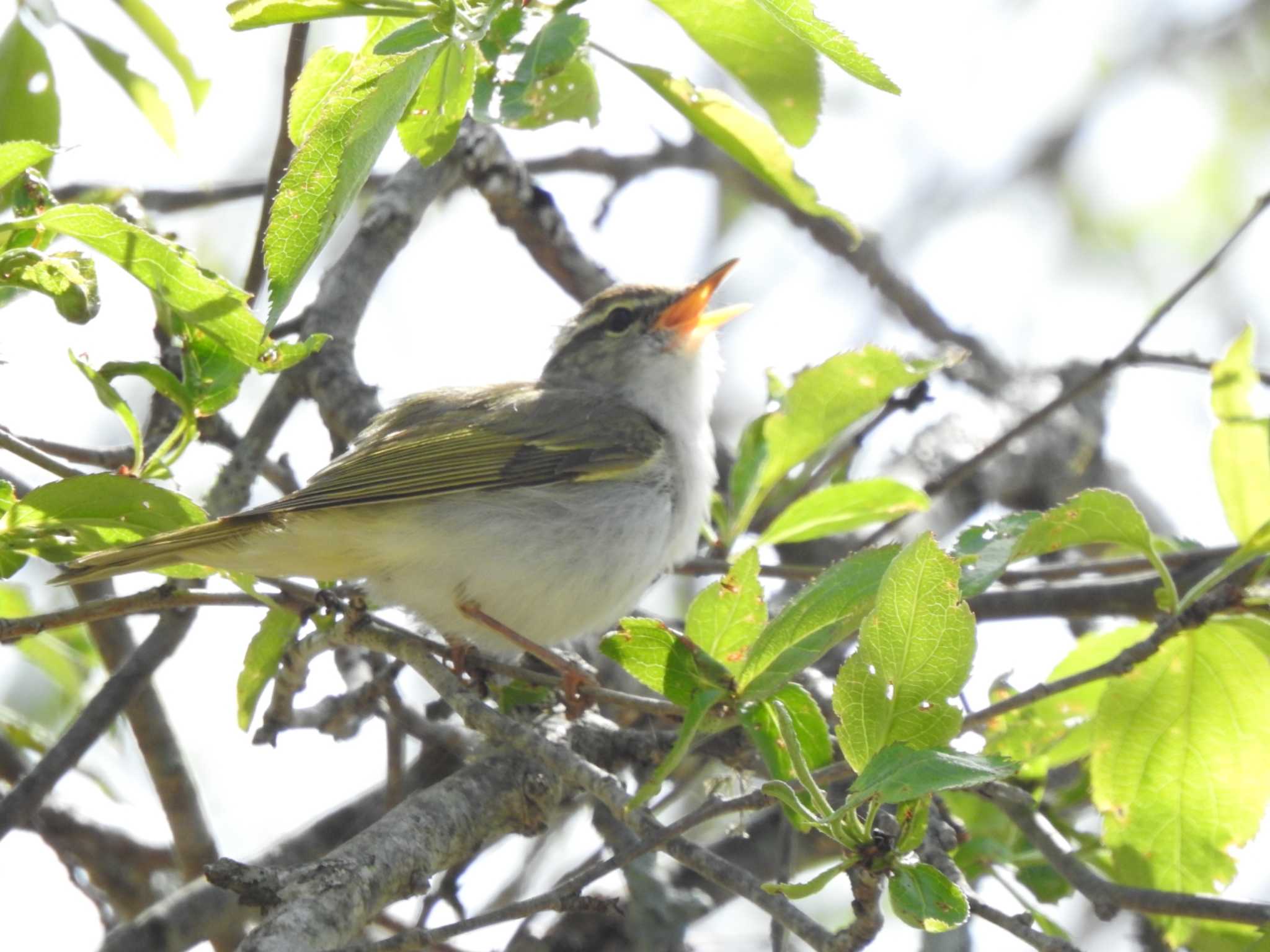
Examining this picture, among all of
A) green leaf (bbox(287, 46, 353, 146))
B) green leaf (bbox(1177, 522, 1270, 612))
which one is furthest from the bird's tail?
green leaf (bbox(1177, 522, 1270, 612))

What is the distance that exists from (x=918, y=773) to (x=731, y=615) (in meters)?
0.66

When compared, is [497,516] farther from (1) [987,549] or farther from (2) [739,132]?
(1) [987,549]

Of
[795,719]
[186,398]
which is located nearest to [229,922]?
[186,398]

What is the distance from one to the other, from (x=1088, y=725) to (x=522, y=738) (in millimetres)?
1475

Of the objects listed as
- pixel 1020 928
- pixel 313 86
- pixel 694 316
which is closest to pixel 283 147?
pixel 313 86

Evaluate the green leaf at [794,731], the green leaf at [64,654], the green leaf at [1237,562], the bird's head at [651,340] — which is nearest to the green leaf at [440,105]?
the green leaf at [794,731]

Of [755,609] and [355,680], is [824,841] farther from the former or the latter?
[755,609]

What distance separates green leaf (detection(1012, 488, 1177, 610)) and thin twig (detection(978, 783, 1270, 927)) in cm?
52

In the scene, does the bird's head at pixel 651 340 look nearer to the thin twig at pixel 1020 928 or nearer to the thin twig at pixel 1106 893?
the thin twig at pixel 1106 893

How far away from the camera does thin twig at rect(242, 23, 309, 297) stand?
3301 millimetres

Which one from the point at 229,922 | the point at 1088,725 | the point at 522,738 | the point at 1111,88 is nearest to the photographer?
the point at 522,738

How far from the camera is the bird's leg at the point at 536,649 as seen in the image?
3.55 metres

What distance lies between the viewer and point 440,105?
2.26 m

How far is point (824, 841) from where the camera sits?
403 cm
